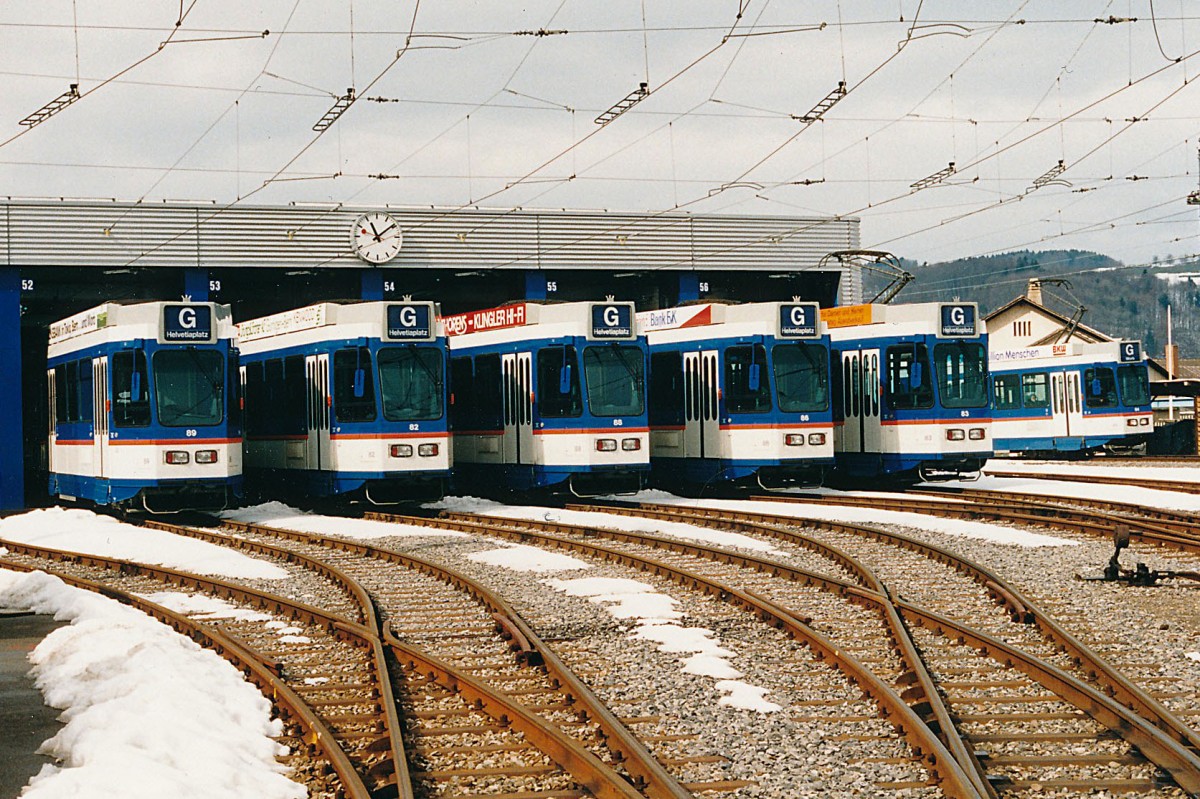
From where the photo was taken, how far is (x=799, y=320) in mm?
24344

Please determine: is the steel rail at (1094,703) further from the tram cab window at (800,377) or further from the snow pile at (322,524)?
the tram cab window at (800,377)

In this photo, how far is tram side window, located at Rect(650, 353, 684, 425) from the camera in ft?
85.4

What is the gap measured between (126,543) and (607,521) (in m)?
6.79

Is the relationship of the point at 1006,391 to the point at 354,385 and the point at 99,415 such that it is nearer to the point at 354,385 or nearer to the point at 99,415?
the point at 354,385

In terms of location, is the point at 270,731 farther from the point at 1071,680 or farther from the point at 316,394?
the point at 316,394

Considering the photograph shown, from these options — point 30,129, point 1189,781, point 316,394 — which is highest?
point 30,129

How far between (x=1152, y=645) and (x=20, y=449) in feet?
91.9

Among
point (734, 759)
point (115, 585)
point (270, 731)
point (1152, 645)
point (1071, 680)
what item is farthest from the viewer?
point (115, 585)

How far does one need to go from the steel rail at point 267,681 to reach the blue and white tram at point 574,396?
10436mm

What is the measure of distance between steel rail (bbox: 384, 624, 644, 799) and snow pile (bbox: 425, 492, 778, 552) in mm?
7901

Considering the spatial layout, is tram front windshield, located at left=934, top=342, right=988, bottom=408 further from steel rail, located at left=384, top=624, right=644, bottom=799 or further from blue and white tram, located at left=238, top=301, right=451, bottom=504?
steel rail, located at left=384, top=624, right=644, bottom=799

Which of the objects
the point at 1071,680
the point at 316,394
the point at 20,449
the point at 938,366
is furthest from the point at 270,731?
the point at 20,449

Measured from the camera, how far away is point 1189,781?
A: 21.5ft

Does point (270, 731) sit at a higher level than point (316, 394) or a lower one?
lower
